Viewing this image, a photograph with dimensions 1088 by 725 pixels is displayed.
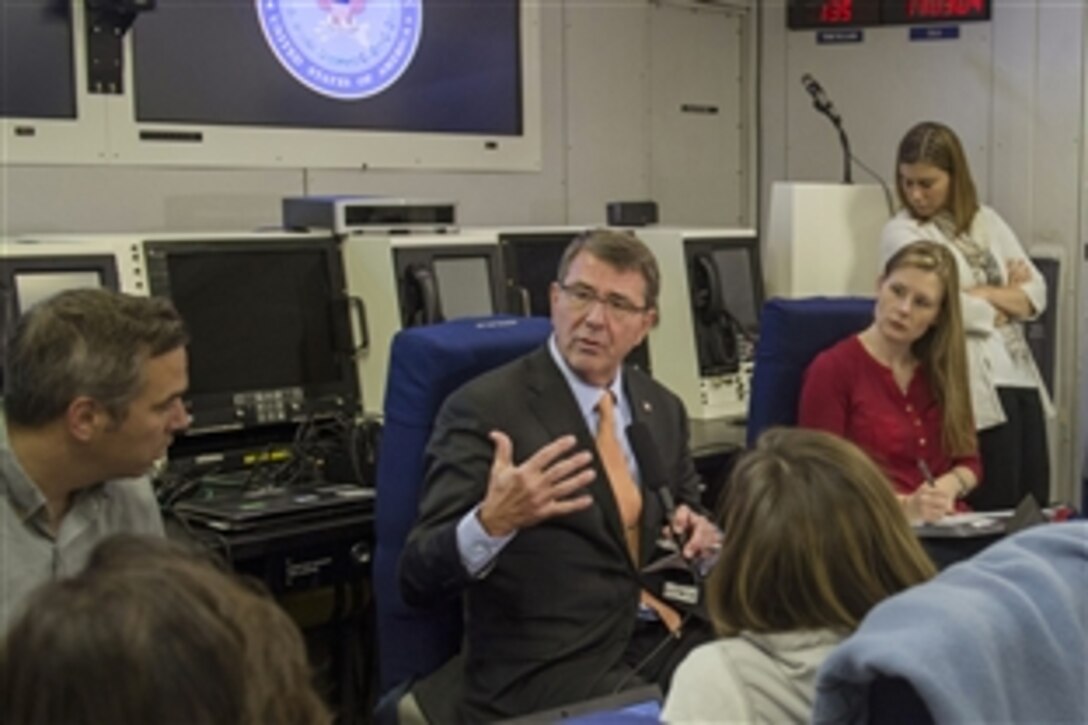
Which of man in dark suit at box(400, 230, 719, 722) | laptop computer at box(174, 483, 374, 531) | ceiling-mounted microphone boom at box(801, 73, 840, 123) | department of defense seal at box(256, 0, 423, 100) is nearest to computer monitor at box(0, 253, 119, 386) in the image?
laptop computer at box(174, 483, 374, 531)

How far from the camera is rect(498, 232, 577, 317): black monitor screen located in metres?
3.60

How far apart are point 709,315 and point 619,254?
51.6 inches

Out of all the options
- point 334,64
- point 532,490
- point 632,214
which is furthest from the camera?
point 632,214

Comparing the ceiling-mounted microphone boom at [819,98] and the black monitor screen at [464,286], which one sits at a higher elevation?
the ceiling-mounted microphone boom at [819,98]

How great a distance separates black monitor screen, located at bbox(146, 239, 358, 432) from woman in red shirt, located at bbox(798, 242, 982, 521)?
1100mm

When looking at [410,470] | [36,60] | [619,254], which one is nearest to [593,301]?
[619,254]

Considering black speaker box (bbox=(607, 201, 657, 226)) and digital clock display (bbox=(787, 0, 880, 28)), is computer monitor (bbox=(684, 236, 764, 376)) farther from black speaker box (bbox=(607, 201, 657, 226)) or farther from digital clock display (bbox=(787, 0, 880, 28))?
digital clock display (bbox=(787, 0, 880, 28))

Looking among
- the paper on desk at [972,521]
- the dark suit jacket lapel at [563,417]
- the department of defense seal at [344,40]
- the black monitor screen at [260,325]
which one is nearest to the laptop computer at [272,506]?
the black monitor screen at [260,325]

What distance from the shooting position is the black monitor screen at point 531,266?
3.60m

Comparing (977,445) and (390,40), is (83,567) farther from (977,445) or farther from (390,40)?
(390,40)

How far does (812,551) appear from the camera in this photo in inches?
58.2

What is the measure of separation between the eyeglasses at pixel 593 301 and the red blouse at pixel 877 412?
67cm

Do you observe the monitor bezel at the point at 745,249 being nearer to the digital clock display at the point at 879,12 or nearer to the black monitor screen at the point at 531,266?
the black monitor screen at the point at 531,266

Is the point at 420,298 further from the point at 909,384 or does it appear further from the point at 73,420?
the point at 73,420
